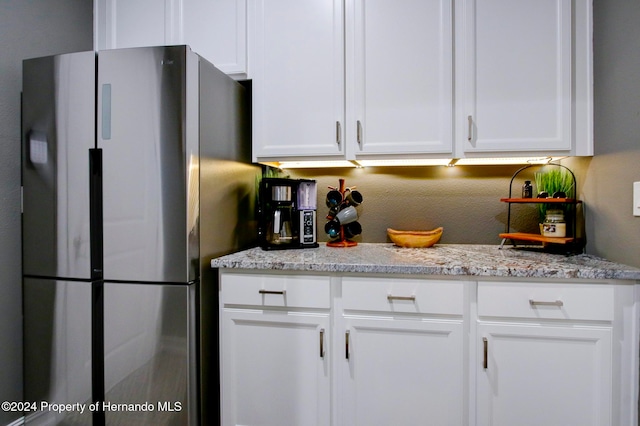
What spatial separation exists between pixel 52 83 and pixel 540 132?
7.31ft

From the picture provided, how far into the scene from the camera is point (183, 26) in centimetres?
188

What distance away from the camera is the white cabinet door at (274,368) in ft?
4.86

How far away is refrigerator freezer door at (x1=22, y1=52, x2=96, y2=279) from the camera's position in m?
1.49

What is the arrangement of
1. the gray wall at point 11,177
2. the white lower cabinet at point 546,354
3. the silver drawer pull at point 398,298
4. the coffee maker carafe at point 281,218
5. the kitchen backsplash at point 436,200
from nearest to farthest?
the white lower cabinet at point 546,354 → the silver drawer pull at point 398,298 → the gray wall at point 11,177 → the coffee maker carafe at point 281,218 → the kitchen backsplash at point 436,200

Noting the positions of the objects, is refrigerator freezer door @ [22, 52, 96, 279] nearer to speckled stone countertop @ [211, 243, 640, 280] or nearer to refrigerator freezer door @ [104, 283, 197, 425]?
refrigerator freezer door @ [104, 283, 197, 425]

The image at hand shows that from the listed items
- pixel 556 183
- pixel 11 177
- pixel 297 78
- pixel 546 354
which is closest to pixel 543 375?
pixel 546 354

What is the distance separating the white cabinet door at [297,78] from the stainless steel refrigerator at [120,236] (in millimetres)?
321

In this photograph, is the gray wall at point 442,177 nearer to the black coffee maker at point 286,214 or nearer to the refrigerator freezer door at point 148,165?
the black coffee maker at point 286,214

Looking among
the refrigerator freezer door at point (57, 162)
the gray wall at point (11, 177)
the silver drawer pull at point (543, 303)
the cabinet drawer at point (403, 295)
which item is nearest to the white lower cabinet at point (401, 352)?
the cabinet drawer at point (403, 295)

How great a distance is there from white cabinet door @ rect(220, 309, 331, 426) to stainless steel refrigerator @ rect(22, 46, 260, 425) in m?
0.11

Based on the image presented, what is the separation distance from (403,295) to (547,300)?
54 centimetres

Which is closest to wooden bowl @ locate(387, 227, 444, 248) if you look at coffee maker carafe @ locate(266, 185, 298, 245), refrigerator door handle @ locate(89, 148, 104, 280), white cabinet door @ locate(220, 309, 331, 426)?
coffee maker carafe @ locate(266, 185, 298, 245)

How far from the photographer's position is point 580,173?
173 centimetres

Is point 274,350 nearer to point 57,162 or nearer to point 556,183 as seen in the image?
point 57,162
